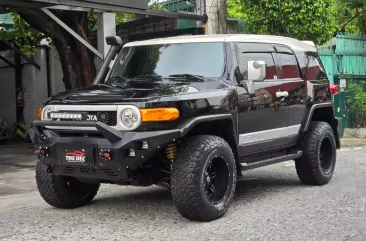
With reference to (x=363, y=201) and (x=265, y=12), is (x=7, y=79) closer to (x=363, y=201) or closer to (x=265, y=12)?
(x=265, y=12)

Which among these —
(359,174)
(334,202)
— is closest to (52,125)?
(334,202)

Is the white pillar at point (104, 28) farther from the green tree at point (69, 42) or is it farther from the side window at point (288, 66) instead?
the side window at point (288, 66)

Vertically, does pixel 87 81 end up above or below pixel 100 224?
above

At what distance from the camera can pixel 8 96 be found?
60.8 ft

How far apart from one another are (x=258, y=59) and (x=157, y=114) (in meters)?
2.13

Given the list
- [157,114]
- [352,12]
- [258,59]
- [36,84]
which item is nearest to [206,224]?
[157,114]

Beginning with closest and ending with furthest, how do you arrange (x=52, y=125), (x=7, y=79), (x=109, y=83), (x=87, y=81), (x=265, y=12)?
(x=52, y=125) < (x=109, y=83) < (x=87, y=81) < (x=265, y=12) < (x=7, y=79)

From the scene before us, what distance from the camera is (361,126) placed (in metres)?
14.2

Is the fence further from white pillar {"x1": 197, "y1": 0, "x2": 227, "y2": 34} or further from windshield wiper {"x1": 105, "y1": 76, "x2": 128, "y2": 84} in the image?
windshield wiper {"x1": 105, "y1": 76, "x2": 128, "y2": 84}

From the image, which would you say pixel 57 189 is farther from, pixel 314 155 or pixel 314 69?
pixel 314 69

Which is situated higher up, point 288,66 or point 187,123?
point 288,66

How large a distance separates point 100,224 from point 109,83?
1756mm

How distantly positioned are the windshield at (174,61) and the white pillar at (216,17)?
212 inches

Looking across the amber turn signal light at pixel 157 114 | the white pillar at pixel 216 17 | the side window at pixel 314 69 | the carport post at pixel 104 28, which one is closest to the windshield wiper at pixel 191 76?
the amber turn signal light at pixel 157 114
